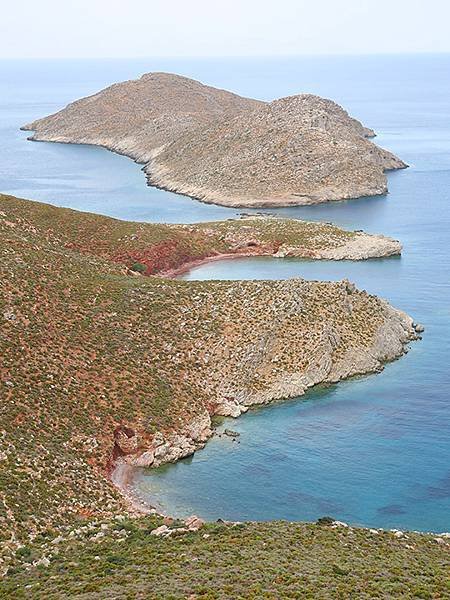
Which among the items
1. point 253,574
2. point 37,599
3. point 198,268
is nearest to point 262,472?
point 253,574

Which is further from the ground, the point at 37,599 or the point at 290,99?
the point at 290,99

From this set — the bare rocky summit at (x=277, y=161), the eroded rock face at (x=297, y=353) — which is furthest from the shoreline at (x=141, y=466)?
the bare rocky summit at (x=277, y=161)

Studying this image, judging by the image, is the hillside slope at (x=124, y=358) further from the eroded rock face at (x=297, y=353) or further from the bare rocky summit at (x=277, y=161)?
A: the bare rocky summit at (x=277, y=161)

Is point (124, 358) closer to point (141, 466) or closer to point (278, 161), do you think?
point (141, 466)

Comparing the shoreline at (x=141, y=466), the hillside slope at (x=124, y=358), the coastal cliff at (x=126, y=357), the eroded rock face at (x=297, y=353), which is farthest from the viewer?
the eroded rock face at (x=297, y=353)

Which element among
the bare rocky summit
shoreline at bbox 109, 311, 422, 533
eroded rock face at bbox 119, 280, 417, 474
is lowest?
shoreline at bbox 109, 311, 422, 533

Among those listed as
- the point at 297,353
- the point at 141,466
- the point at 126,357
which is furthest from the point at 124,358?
the point at 297,353

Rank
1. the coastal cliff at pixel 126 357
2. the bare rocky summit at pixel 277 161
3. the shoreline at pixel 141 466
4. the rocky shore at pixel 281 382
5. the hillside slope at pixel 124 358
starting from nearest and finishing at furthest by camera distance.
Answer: the hillside slope at pixel 124 358 → the shoreline at pixel 141 466 → the coastal cliff at pixel 126 357 → the rocky shore at pixel 281 382 → the bare rocky summit at pixel 277 161

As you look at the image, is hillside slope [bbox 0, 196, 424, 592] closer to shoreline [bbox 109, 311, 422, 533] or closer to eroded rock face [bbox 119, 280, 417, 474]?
eroded rock face [bbox 119, 280, 417, 474]

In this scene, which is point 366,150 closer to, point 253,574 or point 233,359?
point 233,359

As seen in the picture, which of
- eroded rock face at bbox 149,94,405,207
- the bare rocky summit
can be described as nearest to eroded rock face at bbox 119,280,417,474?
the bare rocky summit

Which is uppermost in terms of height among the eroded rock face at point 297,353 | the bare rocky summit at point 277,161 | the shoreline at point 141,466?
the bare rocky summit at point 277,161
